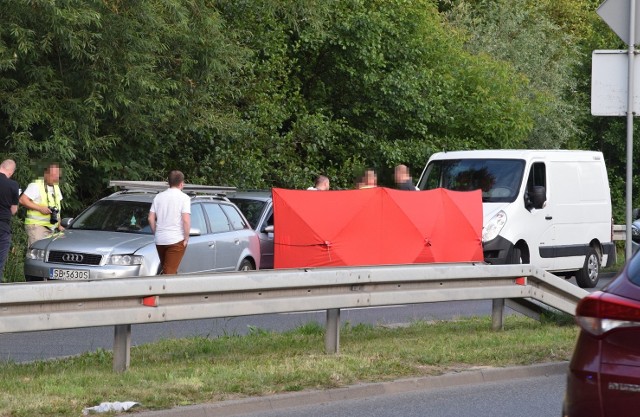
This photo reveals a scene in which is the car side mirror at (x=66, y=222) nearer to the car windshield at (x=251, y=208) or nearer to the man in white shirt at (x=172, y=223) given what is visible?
the man in white shirt at (x=172, y=223)

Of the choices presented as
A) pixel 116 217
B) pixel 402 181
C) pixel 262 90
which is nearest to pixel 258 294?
pixel 116 217

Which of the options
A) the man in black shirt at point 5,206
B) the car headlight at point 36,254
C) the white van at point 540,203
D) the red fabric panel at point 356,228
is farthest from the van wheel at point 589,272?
the man in black shirt at point 5,206

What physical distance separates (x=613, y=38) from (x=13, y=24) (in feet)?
89.5

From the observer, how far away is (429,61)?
1188 inches

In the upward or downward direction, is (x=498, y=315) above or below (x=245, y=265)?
below

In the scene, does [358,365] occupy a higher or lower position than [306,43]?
lower

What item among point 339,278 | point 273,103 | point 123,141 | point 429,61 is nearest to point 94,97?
point 123,141

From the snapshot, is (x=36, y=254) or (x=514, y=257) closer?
(x=36, y=254)

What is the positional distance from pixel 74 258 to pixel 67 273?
241 millimetres

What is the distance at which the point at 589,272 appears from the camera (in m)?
21.2

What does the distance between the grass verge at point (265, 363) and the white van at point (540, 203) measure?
6030 mm

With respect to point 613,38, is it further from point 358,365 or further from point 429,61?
point 358,365

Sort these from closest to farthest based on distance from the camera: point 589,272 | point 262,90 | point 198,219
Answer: point 198,219 < point 589,272 < point 262,90

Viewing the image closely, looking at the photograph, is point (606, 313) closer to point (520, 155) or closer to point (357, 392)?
point (357, 392)
